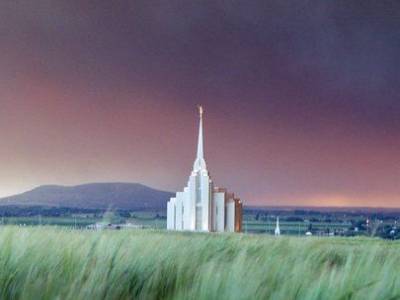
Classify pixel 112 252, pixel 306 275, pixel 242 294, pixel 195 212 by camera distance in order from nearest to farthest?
pixel 242 294, pixel 306 275, pixel 112 252, pixel 195 212

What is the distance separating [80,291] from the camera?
3.78m

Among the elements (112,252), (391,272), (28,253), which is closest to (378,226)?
(391,272)

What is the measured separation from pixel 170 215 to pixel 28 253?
39555 millimetres

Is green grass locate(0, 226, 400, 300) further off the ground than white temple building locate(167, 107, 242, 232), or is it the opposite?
white temple building locate(167, 107, 242, 232)

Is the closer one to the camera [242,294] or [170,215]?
[242,294]

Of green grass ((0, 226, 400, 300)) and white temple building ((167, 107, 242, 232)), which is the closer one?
green grass ((0, 226, 400, 300))

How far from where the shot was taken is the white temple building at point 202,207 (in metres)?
43.0

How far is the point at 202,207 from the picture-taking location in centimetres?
4303

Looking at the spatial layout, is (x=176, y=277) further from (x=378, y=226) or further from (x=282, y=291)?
(x=378, y=226)

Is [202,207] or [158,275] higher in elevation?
[202,207]

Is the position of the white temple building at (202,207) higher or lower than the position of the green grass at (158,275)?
higher

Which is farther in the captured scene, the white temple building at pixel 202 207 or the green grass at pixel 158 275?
the white temple building at pixel 202 207

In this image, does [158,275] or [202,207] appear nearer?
[158,275]

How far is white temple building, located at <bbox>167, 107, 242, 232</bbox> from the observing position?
4303cm
